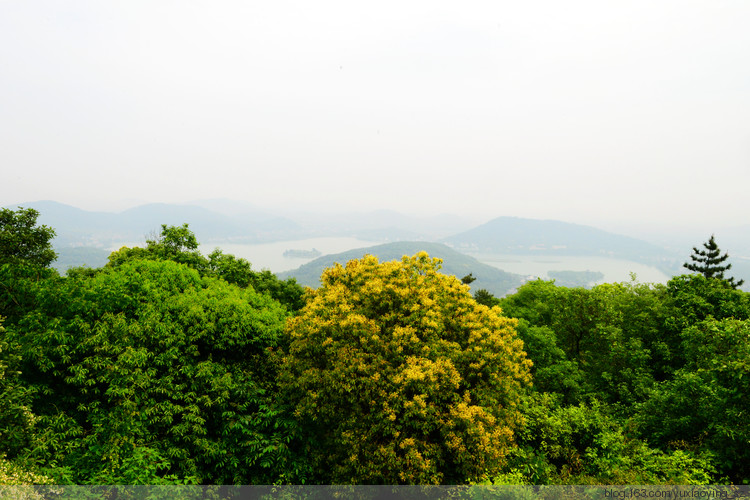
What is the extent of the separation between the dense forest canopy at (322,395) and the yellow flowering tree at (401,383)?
0.20 feet

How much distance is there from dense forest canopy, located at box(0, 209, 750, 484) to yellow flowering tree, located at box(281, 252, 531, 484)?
0.20 feet

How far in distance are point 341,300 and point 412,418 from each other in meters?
4.67

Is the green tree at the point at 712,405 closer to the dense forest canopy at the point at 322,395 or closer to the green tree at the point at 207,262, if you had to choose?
the dense forest canopy at the point at 322,395

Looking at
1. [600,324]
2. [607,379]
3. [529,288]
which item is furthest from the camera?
[529,288]

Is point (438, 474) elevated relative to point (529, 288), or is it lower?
lower

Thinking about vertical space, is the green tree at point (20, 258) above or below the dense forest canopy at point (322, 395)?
above

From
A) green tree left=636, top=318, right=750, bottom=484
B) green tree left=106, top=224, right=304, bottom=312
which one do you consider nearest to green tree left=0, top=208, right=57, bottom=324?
green tree left=106, top=224, right=304, bottom=312

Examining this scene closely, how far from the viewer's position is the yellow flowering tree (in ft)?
34.9

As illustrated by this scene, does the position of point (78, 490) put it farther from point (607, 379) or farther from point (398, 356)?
point (607, 379)

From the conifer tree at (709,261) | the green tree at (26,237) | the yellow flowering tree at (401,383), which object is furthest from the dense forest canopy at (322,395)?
the conifer tree at (709,261)

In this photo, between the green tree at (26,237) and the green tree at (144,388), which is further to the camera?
the green tree at (26,237)

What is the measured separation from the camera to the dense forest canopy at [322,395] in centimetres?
1018

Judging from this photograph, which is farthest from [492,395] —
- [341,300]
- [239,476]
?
[239,476]

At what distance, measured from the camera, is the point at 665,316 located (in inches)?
716
